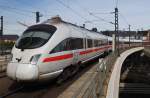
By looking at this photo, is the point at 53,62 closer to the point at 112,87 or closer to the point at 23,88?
the point at 23,88

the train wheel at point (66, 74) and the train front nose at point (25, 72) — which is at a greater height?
the train front nose at point (25, 72)

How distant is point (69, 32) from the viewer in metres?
13.6

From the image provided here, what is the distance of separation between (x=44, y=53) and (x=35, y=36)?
4.28 feet

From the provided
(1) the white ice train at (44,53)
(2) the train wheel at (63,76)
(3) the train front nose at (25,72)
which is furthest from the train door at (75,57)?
(3) the train front nose at (25,72)

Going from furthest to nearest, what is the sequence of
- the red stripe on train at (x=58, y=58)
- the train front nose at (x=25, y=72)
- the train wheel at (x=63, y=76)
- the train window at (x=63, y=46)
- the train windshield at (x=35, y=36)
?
the train wheel at (x=63, y=76)
the train window at (x=63, y=46)
the train windshield at (x=35, y=36)
the red stripe on train at (x=58, y=58)
the train front nose at (x=25, y=72)

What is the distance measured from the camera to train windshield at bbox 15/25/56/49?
1127cm

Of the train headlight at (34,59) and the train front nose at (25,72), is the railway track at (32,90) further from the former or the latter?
the train headlight at (34,59)

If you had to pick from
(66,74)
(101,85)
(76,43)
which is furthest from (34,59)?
(76,43)

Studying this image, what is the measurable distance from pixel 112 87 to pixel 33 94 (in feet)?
11.8

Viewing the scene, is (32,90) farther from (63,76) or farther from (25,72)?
(63,76)

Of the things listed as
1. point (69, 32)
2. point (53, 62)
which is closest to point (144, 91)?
point (69, 32)

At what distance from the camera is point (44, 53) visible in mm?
10836

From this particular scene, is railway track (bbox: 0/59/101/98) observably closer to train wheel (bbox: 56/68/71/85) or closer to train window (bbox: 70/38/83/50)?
train wheel (bbox: 56/68/71/85)

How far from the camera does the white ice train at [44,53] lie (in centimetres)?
1039
